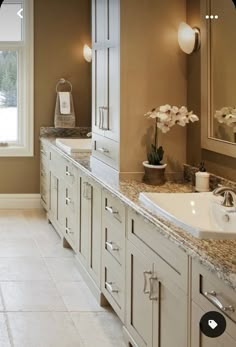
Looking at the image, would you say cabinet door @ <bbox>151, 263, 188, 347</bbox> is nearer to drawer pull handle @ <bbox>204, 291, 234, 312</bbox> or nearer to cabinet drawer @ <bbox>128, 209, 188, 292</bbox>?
cabinet drawer @ <bbox>128, 209, 188, 292</bbox>

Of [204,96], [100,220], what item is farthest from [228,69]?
[100,220]

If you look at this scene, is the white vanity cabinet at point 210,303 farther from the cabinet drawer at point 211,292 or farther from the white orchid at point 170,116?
the white orchid at point 170,116

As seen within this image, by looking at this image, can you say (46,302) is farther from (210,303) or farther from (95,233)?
(210,303)

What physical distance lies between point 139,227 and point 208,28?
123 cm

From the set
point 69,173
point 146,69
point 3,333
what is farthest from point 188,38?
point 3,333

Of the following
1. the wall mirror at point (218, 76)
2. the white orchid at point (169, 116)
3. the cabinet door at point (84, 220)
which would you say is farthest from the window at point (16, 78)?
the wall mirror at point (218, 76)

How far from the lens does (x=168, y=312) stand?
7.61 ft

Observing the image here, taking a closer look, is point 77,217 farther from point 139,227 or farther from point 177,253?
point 177,253

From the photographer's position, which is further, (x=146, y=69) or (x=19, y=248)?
(x=19, y=248)

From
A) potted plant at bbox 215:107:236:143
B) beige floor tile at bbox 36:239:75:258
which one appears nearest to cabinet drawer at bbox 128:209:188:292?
potted plant at bbox 215:107:236:143

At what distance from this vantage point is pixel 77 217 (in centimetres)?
447

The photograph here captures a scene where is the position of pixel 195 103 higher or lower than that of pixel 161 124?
higher

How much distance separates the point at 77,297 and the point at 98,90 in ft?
4.67

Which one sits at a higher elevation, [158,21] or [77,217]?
[158,21]
